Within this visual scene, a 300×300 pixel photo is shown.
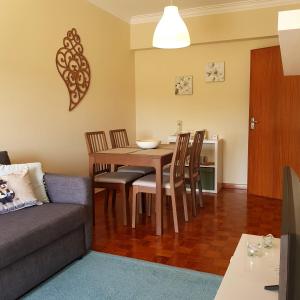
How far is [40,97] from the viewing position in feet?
11.2

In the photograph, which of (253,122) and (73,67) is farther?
(253,122)

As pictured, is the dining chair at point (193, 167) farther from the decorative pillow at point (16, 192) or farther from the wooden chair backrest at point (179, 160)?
the decorative pillow at point (16, 192)

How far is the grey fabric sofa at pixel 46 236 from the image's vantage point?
1.83 metres

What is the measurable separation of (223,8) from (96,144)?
2522 millimetres

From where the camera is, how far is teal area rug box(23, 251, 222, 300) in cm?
199

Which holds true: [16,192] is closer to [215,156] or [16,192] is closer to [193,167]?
[193,167]

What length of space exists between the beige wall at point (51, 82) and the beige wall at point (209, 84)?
57cm

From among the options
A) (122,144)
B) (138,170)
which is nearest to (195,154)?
(138,170)

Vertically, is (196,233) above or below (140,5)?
below

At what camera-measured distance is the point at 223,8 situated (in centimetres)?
441

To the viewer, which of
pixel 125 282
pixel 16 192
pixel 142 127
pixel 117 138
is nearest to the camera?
pixel 125 282

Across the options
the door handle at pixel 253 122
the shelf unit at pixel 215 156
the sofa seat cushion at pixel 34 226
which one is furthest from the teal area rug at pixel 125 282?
the door handle at pixel 253 122

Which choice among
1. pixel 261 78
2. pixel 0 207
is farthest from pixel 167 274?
pixel 261 78

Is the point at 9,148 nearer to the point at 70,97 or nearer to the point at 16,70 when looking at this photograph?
the point at 16,70
